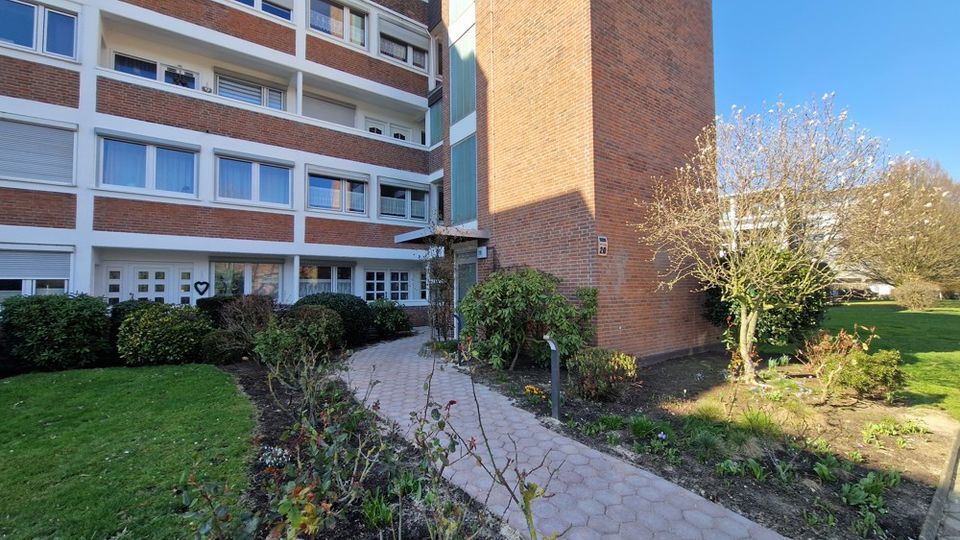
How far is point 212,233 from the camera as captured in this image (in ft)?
39.1

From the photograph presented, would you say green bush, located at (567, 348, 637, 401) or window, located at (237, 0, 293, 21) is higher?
window, located at (237, 0, 293, 21)

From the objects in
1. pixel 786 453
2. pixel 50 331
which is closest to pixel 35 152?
pixel 50 331

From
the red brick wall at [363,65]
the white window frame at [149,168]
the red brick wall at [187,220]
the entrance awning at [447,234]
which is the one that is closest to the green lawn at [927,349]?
the entrance awning at [447,234]

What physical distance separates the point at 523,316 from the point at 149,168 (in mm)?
10956

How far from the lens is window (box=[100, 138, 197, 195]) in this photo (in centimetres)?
1085

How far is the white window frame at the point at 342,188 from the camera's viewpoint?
1380cm

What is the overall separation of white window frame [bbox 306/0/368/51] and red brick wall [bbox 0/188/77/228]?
8682mm

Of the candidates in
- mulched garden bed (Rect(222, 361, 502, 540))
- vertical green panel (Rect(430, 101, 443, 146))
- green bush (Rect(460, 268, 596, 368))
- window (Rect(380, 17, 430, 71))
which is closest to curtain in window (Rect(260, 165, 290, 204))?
vertical green panel (Rect(430, 101, 443, 146))

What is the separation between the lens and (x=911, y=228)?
8.31 metres

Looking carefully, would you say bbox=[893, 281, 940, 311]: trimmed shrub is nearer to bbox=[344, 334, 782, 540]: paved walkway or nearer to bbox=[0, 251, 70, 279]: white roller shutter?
bbox=[344, 334, 782, 540]: paved walkway

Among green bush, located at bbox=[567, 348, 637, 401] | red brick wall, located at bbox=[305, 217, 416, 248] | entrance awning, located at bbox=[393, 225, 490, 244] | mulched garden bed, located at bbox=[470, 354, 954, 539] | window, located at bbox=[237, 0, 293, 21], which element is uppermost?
window, located at bbox=[237, 0, 293, 21]

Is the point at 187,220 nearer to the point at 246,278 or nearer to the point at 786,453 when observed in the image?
the point at 246,278

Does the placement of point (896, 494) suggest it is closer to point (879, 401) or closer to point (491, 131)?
point (879, 401)

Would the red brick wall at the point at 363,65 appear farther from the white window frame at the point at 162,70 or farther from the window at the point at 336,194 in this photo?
the window at the point at 336,194
